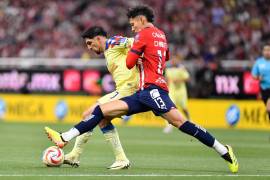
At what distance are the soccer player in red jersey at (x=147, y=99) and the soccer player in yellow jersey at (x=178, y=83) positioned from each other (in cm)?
1365

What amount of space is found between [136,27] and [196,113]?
16.7 meters

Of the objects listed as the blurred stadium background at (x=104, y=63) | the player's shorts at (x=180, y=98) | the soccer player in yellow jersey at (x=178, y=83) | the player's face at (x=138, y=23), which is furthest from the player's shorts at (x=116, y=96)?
the player's shorts at (x=180, y=98)

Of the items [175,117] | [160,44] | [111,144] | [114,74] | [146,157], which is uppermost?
[160,44]

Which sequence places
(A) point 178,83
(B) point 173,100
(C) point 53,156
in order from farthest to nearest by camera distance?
(A) point 178,83
(B) point 173,100
(C) point 53,156

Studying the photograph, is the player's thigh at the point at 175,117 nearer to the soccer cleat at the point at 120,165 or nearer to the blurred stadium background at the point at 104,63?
the soccer cleat at the point at 120,165

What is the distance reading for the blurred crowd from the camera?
28484mm

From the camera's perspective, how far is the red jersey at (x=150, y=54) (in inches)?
438

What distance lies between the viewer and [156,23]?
1203 inches

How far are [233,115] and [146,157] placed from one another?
42.4 ft

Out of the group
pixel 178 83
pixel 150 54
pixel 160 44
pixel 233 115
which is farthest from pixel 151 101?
pixel 233 115

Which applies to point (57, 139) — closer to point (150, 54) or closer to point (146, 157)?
point (150, 54)

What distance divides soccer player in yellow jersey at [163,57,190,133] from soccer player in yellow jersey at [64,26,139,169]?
1295 centimetres

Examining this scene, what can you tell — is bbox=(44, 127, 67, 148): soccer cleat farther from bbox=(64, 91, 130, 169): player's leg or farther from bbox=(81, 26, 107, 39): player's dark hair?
bbox=(81, 26, 107, 39): player's dark hair

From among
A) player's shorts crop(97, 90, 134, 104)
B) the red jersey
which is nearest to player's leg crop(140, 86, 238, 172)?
the red jersey
